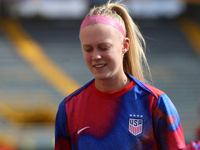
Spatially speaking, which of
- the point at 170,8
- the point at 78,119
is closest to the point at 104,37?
the point at 78,119

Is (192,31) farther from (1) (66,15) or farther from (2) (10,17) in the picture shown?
(2) (10,17)

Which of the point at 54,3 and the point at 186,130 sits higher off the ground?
the point at 54,3

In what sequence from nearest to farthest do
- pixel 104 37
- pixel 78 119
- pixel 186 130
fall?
pixel 104 37 → pixel 78 119 → pixel 186 130

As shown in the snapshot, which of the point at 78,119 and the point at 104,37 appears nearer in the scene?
the point at 104,37

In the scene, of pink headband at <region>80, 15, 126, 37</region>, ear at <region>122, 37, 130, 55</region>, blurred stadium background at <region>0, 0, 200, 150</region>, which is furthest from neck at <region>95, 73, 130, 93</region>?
blurred stadium background at <region>0, 0, 200, 150</region>

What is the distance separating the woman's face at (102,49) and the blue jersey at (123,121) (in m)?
0.14

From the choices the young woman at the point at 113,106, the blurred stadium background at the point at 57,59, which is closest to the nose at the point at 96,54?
the young woman at the point at 113,106

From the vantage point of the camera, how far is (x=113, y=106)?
64.4 inches

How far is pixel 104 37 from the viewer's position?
5.09ft

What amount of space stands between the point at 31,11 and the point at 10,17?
83cm

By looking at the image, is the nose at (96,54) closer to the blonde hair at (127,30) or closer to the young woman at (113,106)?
the young woman at (113,106)

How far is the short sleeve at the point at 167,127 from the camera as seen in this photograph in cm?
152

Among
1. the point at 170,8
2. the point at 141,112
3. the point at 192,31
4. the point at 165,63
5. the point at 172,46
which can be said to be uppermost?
the point at 170,8

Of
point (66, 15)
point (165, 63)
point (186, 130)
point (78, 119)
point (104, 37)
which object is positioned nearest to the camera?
point (104, 37)
